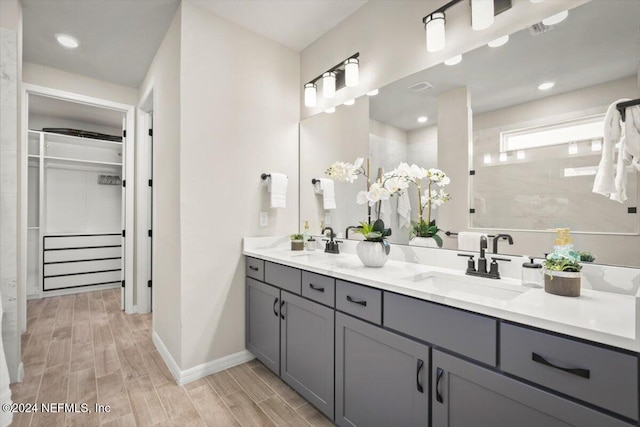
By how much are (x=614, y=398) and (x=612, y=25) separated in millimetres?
1411

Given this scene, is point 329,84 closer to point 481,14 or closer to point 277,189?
point 277,189

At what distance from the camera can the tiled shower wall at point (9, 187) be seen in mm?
2014

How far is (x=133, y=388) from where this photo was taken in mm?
2068

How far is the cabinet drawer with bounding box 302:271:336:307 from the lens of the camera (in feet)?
5.30

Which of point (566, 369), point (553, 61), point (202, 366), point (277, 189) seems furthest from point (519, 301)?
point (202, 366)

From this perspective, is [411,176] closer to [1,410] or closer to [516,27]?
[516,27]

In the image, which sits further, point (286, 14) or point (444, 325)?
point (286, 14)

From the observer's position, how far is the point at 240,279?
244cm

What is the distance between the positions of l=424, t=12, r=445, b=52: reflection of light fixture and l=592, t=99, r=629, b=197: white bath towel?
0.85 meters

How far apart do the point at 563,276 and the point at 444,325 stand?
47 cm

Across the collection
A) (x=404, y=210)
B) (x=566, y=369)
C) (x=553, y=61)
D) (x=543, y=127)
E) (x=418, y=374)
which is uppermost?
(x=553, y=61)

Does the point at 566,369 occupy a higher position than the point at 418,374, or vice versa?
the point at 566,369

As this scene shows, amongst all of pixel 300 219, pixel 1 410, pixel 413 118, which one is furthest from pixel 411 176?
pixel 1 410

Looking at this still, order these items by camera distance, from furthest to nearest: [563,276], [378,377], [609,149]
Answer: [378,377] < [609,149] < [563,276]
